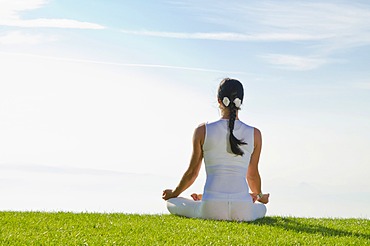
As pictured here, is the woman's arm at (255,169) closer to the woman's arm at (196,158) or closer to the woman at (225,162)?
the woman at (225,162)

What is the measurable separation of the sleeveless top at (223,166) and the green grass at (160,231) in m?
0.47

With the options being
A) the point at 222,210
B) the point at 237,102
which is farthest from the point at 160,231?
the point at 237,102

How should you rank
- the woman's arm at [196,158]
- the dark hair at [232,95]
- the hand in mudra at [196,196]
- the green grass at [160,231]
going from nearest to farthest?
the green grass at [160,231] → the dark hair at [232,95] → the woman's arm at [196,158] → the hand in mudra at [196,196]

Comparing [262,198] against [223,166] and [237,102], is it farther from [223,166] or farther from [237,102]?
[237,102]

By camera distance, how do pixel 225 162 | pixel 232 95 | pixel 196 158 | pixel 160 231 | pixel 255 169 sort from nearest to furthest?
1. pixel 160 231
2. pixel 232 95
3. pixel 225 162
4. pixel 196 158
5. pixel 255 169

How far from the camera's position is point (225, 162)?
9586mm

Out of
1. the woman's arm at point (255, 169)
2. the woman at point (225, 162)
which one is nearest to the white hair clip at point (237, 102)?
the woman at point (225, 162)

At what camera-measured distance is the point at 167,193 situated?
399 inches

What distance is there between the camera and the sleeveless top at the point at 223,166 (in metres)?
9.55

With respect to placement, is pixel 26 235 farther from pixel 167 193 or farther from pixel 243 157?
pixel 243 157

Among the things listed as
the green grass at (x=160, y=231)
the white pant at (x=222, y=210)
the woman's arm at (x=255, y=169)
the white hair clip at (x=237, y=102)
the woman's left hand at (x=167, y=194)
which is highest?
the white hair clip at (x=237, y=102)

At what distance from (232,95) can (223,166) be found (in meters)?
1.04

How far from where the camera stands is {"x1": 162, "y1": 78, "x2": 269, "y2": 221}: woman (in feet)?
31.2

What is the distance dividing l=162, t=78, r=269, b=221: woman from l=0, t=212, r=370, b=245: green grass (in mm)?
285
